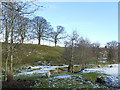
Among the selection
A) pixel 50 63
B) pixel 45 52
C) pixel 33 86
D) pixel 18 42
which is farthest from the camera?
pixel 45 52

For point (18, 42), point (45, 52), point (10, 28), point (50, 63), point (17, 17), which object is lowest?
point (50, 63)

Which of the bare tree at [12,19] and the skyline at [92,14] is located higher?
the skyline at [92,14]

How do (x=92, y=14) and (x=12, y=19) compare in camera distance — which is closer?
(x=12, y=19)

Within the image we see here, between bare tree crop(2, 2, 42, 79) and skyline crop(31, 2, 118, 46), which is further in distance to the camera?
skyline crop(31, 2, 118, 46)

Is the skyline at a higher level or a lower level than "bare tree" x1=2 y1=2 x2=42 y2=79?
higher

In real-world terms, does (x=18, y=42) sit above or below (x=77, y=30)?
below

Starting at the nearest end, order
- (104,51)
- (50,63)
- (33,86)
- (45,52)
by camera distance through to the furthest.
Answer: (33,86) → (50,63) → (45,52) → (104,51)

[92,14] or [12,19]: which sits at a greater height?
[92,14]

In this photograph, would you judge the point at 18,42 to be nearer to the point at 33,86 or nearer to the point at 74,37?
the point at 33,86

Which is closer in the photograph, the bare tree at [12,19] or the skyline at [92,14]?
the bare tree at [12,19]

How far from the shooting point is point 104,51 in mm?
13320

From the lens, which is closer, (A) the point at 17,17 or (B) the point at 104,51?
(A) the point at 17,17

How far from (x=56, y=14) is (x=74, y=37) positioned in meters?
2.20

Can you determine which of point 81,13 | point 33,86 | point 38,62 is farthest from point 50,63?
point 33,86
